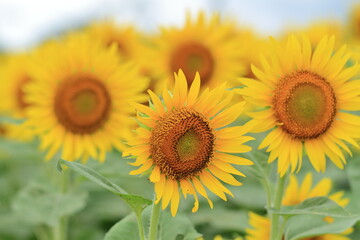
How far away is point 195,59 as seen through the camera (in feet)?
13.0

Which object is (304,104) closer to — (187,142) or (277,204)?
(277,204)

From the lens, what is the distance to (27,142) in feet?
11.8

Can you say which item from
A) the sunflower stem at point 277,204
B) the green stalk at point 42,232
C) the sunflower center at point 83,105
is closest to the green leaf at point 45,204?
the green stalk at point 42,232

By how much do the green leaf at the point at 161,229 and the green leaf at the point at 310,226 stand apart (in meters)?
0.36

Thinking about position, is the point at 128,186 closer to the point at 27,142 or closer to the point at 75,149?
the point at 75,149

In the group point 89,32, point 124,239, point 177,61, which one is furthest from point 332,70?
point 89,32

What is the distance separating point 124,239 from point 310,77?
0.77 m

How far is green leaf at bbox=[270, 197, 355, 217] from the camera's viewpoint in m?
1.81

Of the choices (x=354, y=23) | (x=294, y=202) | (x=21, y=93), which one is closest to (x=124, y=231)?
(x=294, y=202)

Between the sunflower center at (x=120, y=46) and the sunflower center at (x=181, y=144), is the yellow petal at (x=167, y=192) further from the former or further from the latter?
the sunflower center at (x=120, y=46)

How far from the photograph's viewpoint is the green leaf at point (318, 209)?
71.4 inches

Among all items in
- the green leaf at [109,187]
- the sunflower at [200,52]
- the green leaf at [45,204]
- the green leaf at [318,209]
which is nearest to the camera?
the green leaf at [109,187]

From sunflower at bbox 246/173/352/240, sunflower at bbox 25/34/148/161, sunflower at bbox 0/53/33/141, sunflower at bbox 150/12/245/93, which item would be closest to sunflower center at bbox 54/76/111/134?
sunflower at bbox 25/34/148/161

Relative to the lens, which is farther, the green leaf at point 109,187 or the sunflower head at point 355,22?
the sunflower head at point 355,22
